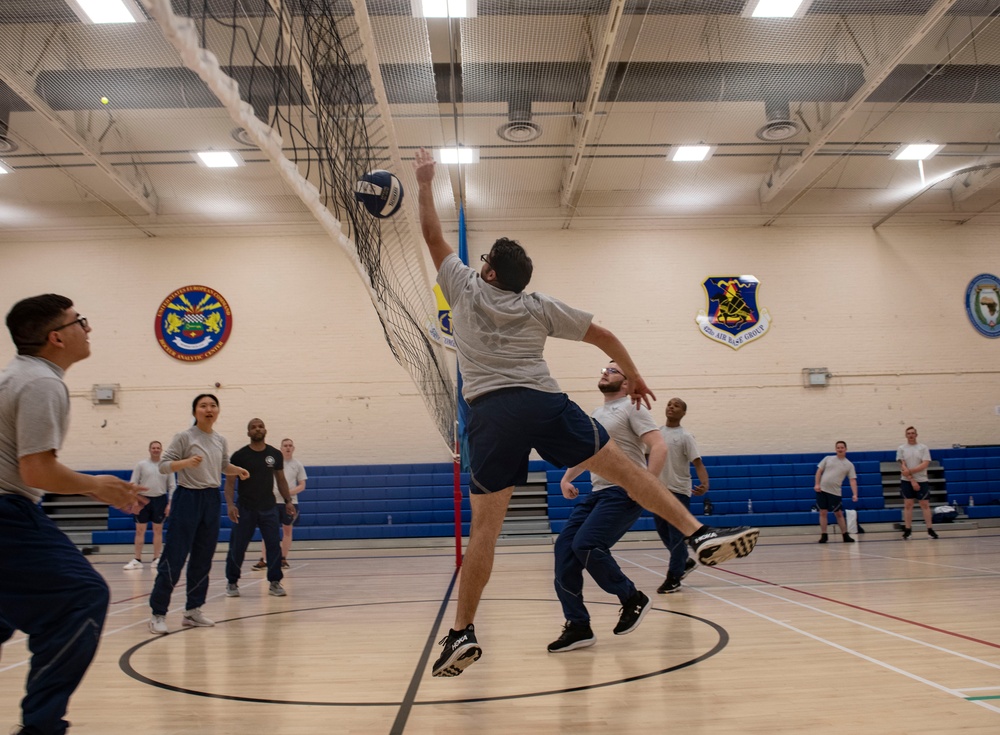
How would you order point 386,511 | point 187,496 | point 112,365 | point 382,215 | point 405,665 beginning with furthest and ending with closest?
point 112,365 < point 386,511 < point 187,496 < point 382,215 < point 405,665

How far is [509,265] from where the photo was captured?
3305 mm

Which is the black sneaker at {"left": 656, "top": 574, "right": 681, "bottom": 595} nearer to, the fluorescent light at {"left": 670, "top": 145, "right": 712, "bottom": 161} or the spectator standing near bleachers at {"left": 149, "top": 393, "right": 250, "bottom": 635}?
the spectator standing near bleachers at {"left": 149, "top": 393, "right": 250, "bottom": 635}

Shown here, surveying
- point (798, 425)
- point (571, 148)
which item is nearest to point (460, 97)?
point (571, 148)

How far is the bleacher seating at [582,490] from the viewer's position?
13.6 m

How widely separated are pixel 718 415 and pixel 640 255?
369 cm

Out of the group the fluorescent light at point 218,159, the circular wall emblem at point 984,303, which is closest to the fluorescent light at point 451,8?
the fluorescent light at point 218,159

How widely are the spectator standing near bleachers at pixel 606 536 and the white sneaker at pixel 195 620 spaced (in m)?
2.83

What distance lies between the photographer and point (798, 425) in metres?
15.0

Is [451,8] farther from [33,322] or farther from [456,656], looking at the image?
[456,656]

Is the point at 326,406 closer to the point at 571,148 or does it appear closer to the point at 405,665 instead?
the point at 571,148

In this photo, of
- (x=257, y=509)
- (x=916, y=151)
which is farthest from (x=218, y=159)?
(x=916, y=151)

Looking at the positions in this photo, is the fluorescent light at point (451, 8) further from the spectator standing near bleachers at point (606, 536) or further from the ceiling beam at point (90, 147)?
the spectator standing near bleachers at point (606, 536)

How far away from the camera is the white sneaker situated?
5.60m

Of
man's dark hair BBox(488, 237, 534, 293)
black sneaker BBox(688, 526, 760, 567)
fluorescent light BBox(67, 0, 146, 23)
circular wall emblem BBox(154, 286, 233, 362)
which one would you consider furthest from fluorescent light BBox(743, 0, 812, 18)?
circular wall emblem BBox(154, 286, 233, 362)
